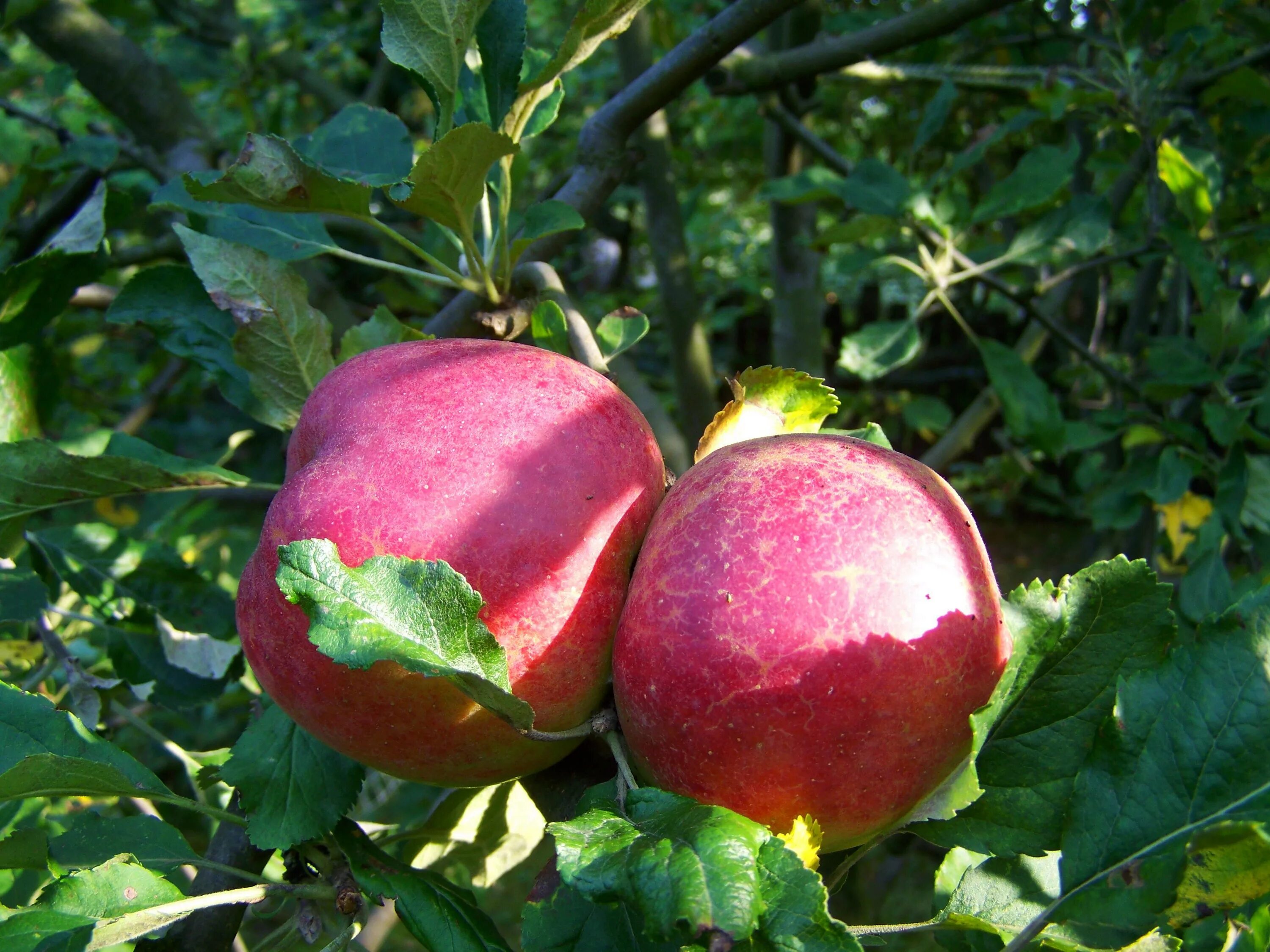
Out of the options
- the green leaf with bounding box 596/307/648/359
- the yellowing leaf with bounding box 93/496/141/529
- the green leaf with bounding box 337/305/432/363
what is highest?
the green leaf with bounding box 596/307/648/359

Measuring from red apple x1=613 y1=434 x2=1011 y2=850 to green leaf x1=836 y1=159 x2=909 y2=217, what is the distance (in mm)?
1324

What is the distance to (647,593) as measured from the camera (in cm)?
84

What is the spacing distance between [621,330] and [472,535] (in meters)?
0.43

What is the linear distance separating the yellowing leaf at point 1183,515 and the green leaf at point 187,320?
→ 2.01m

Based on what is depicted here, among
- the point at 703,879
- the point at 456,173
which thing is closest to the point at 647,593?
the point at 703,879

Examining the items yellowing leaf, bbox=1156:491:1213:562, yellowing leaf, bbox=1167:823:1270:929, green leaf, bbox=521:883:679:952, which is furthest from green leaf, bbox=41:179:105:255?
yellowing leaf, bbox=1156:491:1213:562

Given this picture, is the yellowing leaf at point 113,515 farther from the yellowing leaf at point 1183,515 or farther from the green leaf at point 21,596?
the yellowing leaf at point 1183,515

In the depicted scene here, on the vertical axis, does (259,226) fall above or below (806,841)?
above

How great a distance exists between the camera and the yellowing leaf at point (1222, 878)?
708 millimetres

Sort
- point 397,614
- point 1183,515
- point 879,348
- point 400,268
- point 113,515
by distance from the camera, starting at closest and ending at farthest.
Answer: point 397,614 → point 400,268 → point 879,348 → point 1183,515 → point 113,515

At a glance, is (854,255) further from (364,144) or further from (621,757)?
(621,757)

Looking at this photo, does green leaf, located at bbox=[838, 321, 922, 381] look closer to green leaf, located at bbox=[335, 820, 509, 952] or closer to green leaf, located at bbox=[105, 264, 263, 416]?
green leaf, located at bbox=[105, 264, 263, 416]

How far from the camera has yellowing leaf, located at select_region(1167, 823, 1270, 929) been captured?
0.71 meters

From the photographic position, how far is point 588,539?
0.88 meters
